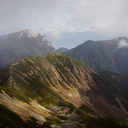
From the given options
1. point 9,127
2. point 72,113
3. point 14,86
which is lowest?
point 72,113

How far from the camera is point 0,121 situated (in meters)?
63.6

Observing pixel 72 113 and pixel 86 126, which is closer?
pixel 86 126

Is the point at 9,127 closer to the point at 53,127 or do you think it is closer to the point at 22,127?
the point at 22,127

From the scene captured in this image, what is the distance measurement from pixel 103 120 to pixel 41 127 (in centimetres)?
6168

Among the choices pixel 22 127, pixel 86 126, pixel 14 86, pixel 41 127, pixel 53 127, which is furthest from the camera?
pixel 14 86

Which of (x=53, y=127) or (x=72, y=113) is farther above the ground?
(x=53, y=127)

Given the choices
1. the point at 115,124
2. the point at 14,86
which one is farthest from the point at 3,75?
the point at 115,124

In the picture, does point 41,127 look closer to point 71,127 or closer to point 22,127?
point 22,127

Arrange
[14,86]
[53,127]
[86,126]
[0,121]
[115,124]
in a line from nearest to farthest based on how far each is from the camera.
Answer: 1. [0,121]
2. [53,127]
3. [115,124]
4. [86,126]
5. [14,86]

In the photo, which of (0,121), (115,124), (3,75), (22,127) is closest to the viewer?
(0,121)

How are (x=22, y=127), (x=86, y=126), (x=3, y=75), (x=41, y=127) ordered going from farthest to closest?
(x=3, y=75) < (x=86, y=126) < (x=41, y=127) < (x=22, y=127)

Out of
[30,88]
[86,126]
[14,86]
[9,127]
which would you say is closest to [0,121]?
[9,127]

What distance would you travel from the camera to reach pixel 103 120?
121438 mm

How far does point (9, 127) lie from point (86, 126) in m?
72.7
